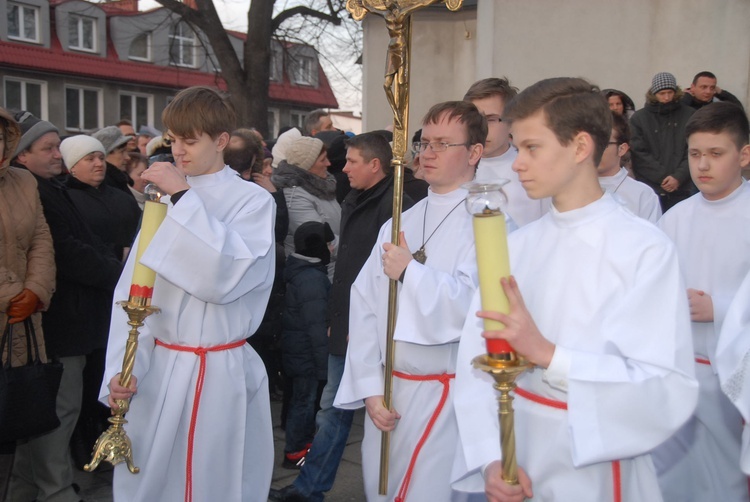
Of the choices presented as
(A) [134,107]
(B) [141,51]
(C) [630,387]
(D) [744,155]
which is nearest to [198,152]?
(C) [630,387]

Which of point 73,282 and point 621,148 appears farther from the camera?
point 621,148

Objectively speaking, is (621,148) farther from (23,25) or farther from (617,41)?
(23,25)

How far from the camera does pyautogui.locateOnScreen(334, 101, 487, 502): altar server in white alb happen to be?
336cm

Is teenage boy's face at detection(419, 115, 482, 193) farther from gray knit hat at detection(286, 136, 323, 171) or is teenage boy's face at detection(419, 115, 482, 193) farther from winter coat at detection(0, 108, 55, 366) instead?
gray knit hat at detection(286, 136, 323, 171)

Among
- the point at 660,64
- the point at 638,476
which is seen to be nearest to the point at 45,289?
the point at 638,476

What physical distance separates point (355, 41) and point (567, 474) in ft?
57.2

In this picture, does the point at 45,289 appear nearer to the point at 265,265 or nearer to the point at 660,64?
the point at 265,265

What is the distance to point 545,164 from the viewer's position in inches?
100.0

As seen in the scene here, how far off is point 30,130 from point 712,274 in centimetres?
397

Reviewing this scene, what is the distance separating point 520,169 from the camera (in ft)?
8.38

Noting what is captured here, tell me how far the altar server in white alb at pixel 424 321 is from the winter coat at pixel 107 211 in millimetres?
2555

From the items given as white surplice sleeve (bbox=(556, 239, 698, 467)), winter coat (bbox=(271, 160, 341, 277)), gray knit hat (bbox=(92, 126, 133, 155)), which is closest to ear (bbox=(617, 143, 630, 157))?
winter coat (bbox=(271, 160, 341, 277))

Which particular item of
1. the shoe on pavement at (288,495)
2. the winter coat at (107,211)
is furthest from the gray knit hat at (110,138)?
→ the shoe on pavement at (288,495)

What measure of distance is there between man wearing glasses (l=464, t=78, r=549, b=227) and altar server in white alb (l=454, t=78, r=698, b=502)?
1779mm
